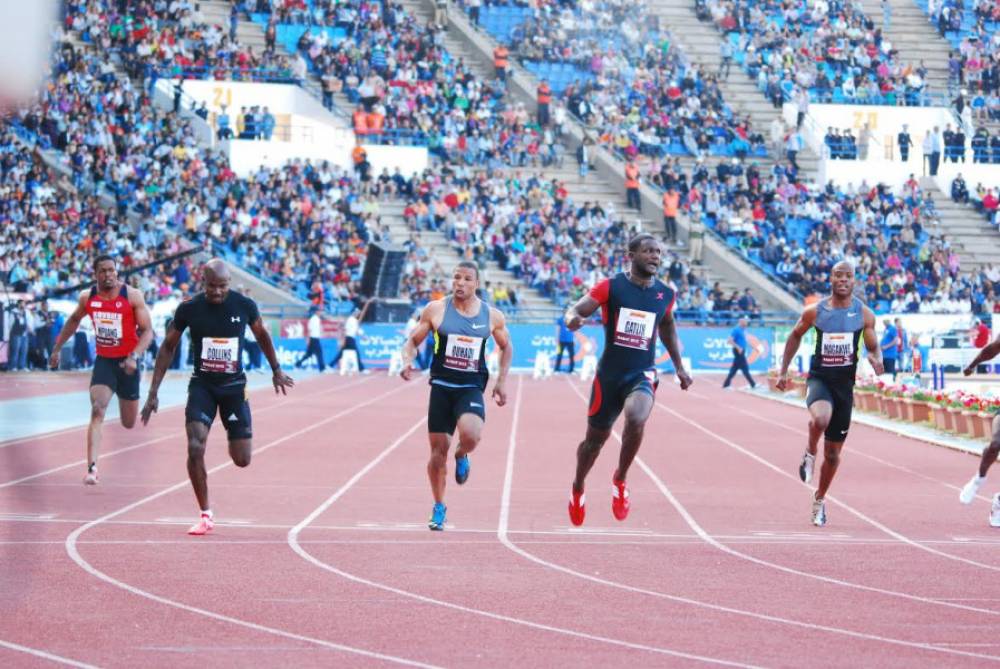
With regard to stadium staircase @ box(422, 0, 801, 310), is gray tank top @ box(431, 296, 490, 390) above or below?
below

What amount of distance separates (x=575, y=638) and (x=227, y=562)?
124 inches

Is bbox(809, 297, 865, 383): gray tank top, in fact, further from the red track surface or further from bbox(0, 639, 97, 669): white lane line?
bbox(0, 639, 97, 669): white lane line

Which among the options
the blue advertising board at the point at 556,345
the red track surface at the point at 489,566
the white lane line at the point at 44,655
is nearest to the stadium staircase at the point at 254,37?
the blue advertising board at the point at 556,345

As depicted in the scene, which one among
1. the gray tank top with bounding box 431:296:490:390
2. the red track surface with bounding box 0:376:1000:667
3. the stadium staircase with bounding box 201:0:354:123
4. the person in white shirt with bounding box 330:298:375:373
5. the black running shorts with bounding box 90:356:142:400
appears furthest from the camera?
the stadium staircase with bounding box 201:0:354:123

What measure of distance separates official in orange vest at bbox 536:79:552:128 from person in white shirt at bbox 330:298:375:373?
13295 mm

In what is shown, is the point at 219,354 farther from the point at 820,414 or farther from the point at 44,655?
the point at 44,655

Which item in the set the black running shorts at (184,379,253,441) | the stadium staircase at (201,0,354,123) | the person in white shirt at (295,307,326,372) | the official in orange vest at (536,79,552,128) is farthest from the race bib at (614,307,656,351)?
the official in orange vest at (536,79,552,128)

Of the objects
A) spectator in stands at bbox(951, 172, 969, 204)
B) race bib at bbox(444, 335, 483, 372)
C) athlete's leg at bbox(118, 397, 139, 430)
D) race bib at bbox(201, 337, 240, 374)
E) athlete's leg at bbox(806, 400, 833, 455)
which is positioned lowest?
athlete's leg at bbox(118, 397, 139, 430)

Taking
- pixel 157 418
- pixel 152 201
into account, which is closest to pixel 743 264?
pixel 152 201

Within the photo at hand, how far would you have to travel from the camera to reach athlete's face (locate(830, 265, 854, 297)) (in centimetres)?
1211

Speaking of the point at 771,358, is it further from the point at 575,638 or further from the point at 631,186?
the point at 575,638

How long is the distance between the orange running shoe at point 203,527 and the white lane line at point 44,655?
4.20 metres

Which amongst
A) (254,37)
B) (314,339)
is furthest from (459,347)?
(254,37)

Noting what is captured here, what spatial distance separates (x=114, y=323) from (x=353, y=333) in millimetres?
27198
